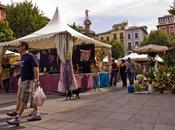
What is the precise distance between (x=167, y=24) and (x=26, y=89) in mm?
100237

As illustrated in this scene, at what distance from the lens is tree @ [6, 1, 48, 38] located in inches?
1540

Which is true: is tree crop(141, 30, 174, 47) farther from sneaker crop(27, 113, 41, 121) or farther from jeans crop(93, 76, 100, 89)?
sneaker crop(27, 113, 41, 121)

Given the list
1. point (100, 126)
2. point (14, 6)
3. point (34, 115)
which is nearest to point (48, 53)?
point (34, 115)

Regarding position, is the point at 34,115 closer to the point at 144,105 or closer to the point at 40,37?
the point at 144,105

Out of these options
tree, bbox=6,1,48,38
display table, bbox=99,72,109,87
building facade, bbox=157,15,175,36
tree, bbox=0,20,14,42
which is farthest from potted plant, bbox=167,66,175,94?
building facade, bbox=157,15,175,36

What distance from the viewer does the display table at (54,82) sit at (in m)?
14.9

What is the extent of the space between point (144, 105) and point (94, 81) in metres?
6.94

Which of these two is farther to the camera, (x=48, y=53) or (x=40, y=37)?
(x=48, y=53)

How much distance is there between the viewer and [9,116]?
8672mm

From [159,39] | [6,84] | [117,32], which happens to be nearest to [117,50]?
[159,39]

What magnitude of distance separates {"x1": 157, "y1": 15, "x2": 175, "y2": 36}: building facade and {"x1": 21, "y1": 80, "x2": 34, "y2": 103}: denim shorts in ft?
313

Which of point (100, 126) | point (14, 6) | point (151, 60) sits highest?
point (14, 6)

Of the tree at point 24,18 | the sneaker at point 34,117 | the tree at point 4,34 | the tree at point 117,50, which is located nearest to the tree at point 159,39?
the tree at point 117,50

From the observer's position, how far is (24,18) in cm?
3941
